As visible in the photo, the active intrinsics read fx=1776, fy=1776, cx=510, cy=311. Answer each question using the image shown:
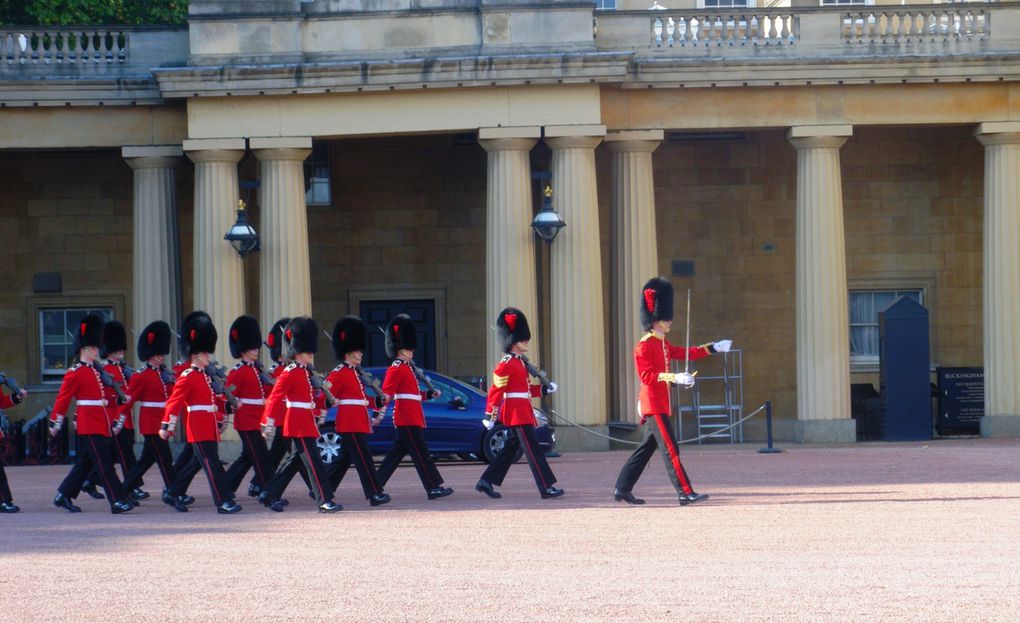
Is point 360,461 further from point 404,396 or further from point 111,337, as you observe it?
point 111,337

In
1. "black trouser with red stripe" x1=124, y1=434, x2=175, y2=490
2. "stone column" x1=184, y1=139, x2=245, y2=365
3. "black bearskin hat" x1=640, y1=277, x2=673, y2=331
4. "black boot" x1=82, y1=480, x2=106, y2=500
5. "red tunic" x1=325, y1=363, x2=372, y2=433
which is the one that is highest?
"stone column" x1=184, y1=139, x2=245, y2=365

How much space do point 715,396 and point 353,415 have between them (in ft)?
44.1

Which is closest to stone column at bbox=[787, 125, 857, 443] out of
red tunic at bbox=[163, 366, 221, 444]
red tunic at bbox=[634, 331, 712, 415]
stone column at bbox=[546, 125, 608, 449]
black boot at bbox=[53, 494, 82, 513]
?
stone column at bbox=[546, 125, 608, 449]

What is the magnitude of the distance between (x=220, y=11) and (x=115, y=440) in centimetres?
847

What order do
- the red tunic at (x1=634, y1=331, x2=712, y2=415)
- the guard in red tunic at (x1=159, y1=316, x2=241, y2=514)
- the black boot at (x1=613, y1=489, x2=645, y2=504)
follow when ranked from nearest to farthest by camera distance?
the red tunic at (x1=634, y1=331, x2=712, y2=415) < the black boot at (x1=613, y1=489, x2=645, y2=504) < the guard in red tunic at (x1=159, y1=316, x2=241, y2=514)

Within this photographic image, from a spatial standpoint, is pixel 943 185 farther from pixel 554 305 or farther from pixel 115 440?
pixel 115 440

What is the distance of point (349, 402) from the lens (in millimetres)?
16531

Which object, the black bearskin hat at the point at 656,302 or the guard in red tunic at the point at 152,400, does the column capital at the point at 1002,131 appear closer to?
the black bearskin hat at the point at 656,302

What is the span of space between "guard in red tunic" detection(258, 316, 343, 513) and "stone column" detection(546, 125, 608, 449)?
8.55 metres

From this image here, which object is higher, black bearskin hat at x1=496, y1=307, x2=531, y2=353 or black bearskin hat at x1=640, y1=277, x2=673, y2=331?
black bearskin hat at x1=640, y1=277, x2=673, y2=331

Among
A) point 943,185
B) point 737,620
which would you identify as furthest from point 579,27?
point 737,620

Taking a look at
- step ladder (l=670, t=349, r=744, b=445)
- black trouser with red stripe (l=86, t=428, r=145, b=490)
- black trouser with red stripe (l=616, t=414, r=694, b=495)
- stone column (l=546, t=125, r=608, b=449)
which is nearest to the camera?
black trouser with red stripe (l=616, t=414, r=694, b=495)

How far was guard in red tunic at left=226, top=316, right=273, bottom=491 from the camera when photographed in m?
16.9

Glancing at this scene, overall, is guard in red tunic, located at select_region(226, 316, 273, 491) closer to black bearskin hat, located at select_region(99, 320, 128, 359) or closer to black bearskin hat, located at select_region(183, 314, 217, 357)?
black bearskin hat, located at select_region(183, 314, 217, 357)
